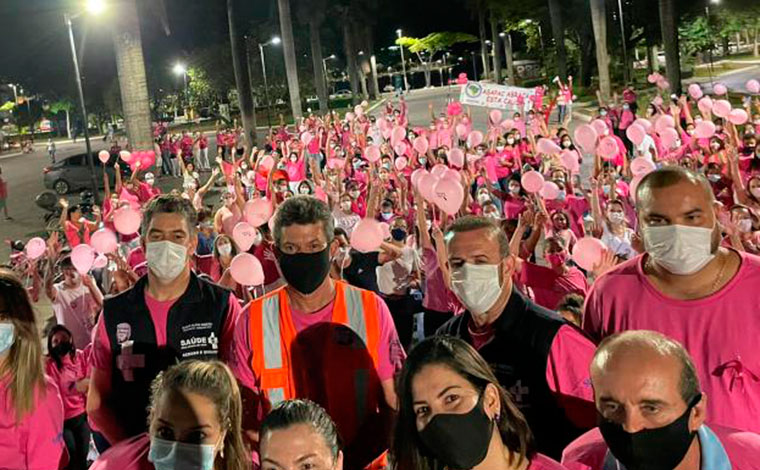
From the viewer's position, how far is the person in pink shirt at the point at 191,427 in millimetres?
2752

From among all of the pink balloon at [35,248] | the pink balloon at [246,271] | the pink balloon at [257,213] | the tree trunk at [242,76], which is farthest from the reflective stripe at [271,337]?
the tree trunk at [242,76]

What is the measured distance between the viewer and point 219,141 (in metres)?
31.3

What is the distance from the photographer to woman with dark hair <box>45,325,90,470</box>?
5.88 meters

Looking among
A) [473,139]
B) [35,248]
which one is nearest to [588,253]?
[35,248]

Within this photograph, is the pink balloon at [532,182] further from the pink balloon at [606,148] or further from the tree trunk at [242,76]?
the tree trunk at [242,76]

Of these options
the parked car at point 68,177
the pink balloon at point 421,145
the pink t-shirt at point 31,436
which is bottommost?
the pink t-shirt at point 31,436

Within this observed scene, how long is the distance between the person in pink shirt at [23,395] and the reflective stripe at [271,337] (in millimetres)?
900

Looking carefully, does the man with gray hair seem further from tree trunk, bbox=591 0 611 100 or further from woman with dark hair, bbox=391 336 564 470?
tree trunk, bbox=591 0 611 100

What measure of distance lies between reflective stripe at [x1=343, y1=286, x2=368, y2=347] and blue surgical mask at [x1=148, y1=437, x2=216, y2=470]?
865 mm

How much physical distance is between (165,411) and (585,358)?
1502mm

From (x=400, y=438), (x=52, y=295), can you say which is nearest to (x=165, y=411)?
(x=400, y=438)

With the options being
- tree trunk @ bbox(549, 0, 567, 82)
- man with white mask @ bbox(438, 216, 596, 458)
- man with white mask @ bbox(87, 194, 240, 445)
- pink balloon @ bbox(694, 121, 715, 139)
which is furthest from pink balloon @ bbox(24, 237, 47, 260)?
tree trunk @ bbox(549, 0, 567, 82)

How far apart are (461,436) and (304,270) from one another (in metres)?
1.18

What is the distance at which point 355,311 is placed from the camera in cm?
348
